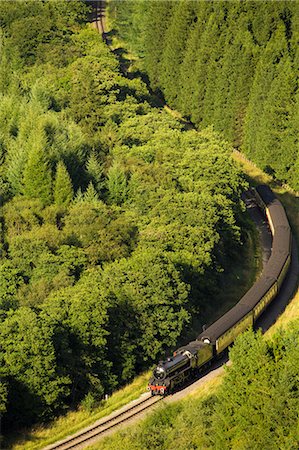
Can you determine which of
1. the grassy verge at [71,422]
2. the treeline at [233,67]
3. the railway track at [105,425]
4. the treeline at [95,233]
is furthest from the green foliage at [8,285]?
the treeline at [233,67]

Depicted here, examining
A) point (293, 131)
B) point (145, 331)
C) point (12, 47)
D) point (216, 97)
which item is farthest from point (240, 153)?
point (145, 331)

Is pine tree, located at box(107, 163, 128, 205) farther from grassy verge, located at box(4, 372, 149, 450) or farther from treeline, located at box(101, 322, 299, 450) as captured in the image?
treeline, located at box(101, 322, 299, 450)

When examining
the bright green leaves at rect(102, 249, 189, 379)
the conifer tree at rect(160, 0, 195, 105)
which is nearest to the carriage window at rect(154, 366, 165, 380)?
the bright green leaves at rect(102, 249, 189, 379)

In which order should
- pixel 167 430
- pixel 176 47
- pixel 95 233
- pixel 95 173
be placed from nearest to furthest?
pixel 167 430 < pixel 95 233 < pixel 95 173 < pixel 176 47

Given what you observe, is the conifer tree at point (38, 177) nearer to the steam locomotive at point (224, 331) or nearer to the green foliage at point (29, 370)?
the steam locomotive at point (224, 331)

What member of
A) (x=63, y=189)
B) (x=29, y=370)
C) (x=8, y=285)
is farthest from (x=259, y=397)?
(x=63, y=189)

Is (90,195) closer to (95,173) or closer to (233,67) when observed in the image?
(95,173)

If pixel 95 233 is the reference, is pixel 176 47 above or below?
below
